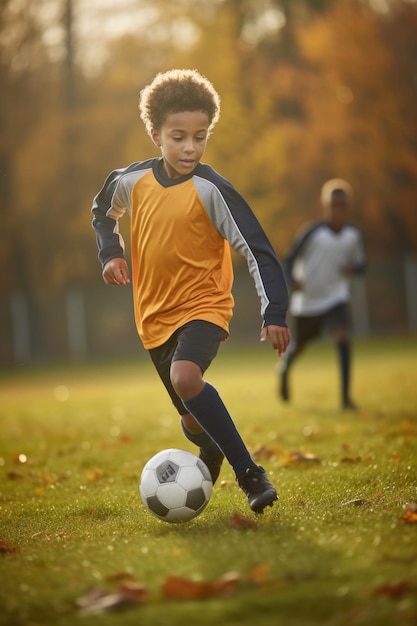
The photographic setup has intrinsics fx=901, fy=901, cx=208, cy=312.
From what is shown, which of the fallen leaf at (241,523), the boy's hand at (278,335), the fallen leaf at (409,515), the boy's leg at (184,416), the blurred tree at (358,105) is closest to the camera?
the fallen leaf at (409,515)

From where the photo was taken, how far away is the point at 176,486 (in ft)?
14.3

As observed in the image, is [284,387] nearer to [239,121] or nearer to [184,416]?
[184,416]

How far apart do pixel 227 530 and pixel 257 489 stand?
35 centimetres

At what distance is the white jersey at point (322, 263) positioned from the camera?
9.91 metres

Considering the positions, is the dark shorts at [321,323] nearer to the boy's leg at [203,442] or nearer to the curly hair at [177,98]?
the boy's leg at [203,442]

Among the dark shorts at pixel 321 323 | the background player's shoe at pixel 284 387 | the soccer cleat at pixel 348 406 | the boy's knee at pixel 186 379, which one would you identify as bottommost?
the soccer cleat at pixel 348 406

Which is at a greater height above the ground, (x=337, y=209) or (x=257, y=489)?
(x=337, y=209)

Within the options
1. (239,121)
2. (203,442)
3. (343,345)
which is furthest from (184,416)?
(239,121)

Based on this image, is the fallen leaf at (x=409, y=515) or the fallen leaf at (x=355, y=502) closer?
the fallen leaf at (x=409, y=515)

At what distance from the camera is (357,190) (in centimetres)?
2303

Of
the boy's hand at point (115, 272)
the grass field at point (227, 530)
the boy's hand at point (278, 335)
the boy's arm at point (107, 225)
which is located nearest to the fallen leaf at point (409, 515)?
the grass field at point (227, 530)

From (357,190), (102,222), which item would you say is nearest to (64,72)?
(357,190)

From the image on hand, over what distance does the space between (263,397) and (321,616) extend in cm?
848

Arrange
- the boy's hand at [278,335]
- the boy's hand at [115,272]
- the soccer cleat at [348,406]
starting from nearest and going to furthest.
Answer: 1. the boy's hand at [278,335]
2. the boy's hand at [115,272]
3. the soccer cleat at [348,406]
